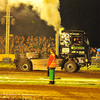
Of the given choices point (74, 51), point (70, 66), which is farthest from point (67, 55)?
point (70, 66)

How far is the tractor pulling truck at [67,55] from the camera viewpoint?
1524cm

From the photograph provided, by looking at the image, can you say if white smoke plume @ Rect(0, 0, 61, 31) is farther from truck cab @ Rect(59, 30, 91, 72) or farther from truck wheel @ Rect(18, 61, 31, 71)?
truck wheel @ Rect(18, 61, 31, 71)

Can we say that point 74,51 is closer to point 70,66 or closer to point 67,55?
point 67,55

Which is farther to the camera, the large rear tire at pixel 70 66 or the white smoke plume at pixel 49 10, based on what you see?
the white smoke plume at pixel 49 10

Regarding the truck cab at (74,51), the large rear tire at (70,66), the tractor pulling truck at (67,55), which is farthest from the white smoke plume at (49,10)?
the large rear tire at (70,66)

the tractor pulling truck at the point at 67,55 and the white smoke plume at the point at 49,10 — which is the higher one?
the white smoke plume at the point at 49,10

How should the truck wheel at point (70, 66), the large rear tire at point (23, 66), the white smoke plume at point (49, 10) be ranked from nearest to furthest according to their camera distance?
the truck wheel at point (70, 66) → the large rear tire at point (23, 66) → the white smoke plume at point (49, 10)

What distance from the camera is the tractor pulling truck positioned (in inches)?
600

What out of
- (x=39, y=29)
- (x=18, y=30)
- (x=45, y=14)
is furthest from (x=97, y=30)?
(x=45, y=14)

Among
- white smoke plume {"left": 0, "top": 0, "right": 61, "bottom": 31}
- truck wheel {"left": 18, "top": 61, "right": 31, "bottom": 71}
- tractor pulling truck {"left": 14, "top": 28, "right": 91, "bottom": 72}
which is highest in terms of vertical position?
white smoke plume {"left": 0, "top": 0, "right": 61, "bottom": 31}

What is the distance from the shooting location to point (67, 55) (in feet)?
50.5

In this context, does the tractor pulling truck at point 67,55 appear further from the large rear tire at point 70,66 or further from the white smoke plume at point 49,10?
the white smoke plume at point 49,10

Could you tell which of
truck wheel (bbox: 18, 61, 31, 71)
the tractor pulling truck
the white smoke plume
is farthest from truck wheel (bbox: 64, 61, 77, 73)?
the white smoke plume

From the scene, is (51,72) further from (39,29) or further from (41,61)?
(39,29)
